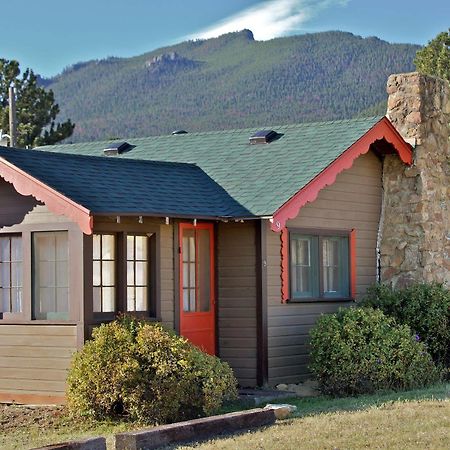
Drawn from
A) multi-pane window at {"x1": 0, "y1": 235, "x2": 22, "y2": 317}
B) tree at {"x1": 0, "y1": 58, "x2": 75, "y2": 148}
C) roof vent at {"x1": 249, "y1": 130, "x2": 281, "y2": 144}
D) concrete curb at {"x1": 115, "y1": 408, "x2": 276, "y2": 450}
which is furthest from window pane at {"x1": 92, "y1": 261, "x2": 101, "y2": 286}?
tree at {"x1": 0, "y1": 58, "x2": 75, "y2": 148}

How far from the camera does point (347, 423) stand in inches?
486

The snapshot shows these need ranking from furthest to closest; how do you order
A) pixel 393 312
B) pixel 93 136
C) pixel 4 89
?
pixel 93 136
pixel 4 89
pixel 393 312

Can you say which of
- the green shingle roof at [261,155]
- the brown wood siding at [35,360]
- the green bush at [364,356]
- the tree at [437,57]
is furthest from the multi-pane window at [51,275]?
the tree at [437,57]

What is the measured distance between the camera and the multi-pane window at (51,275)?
49.4 ft

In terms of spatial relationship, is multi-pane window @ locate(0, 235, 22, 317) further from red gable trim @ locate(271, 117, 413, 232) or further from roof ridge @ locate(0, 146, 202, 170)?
red gable trim @ locate(271, 117, 413, 232)

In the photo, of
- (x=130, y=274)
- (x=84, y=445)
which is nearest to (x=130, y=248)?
(x=130, y=274)

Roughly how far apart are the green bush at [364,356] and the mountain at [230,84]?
61374 millimetres

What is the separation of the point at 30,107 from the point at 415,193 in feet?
72.9

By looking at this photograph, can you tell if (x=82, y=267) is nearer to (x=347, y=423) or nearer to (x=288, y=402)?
(x=288, y=402)

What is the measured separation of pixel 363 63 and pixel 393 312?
251 feet

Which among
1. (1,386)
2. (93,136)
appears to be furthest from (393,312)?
(93,136)

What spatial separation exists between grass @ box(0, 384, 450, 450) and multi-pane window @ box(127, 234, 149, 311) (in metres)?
1.96

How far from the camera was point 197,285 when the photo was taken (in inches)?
663

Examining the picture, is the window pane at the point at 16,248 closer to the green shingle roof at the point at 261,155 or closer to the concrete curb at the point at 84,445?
the green shingle roof at the point at 261,155
